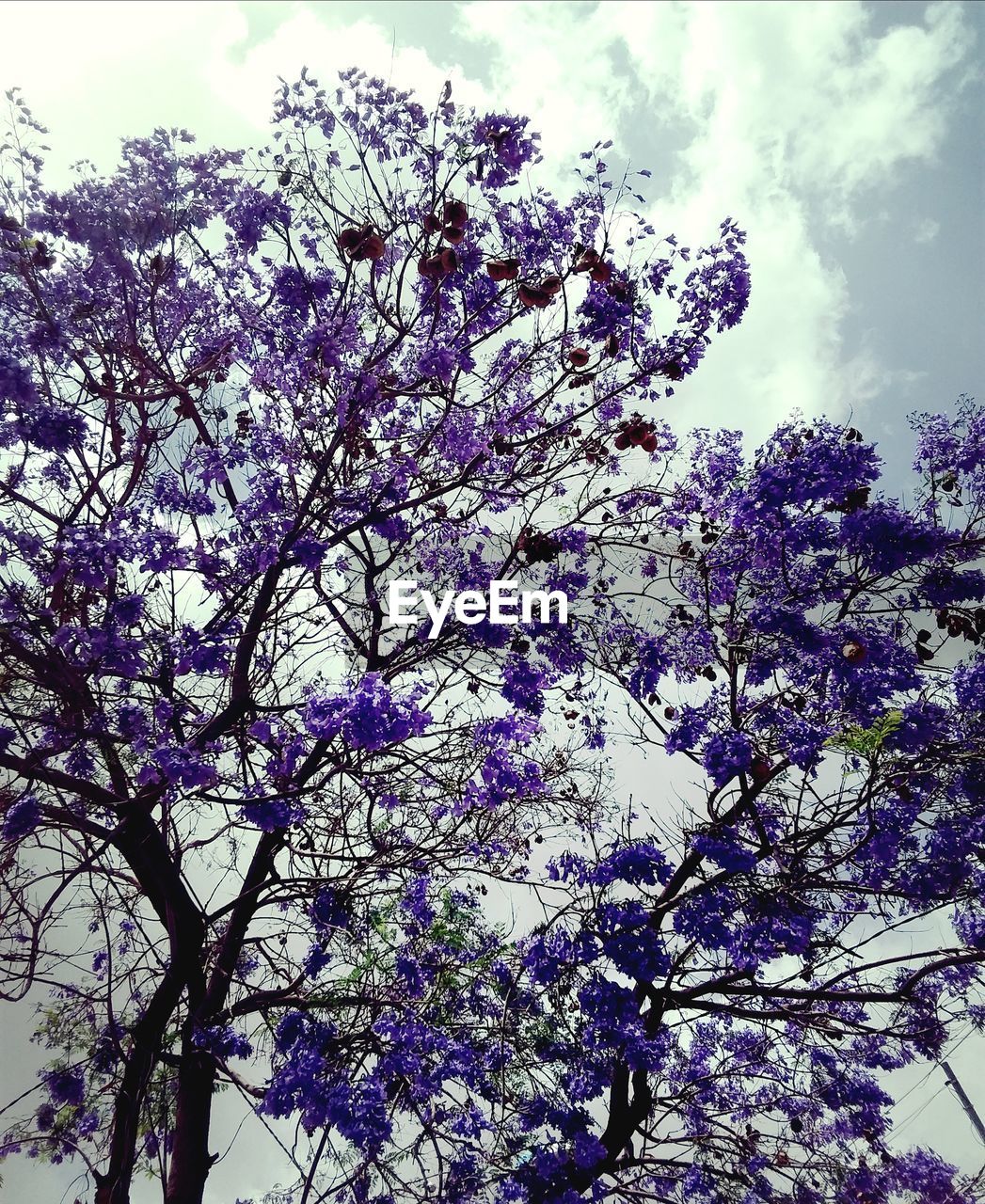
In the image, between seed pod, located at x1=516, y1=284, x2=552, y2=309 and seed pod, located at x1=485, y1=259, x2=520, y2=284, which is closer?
seed pod, located at x1=485, y1=259, x2=520, y2=284

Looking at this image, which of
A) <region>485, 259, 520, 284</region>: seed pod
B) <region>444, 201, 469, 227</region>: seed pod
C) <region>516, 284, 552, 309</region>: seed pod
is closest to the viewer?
<region>485, 259, 520, 284</region>: seed pod

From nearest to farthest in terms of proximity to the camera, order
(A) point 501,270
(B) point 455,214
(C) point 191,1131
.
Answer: (A) point 501,270 → (B) point 455,214 → (C) point 191,1131

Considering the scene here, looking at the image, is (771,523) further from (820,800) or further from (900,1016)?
(900,1016)

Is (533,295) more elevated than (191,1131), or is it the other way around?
(533,295)

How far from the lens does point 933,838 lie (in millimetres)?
5281

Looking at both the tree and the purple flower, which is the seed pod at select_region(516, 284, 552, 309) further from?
the purple flower

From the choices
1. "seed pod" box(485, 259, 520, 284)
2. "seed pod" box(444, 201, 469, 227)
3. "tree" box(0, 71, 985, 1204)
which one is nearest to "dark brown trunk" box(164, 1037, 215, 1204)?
"tree" box(0, 71, 985, 1204)

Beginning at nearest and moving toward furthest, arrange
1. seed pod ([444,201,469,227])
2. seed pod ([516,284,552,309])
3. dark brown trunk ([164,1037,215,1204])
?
seed pod ([516,284,552,309])
seed pod ([444,201,469,227])
dark brown trunk ([164,1037,215,1204])

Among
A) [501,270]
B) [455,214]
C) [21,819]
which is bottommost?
[21,819]

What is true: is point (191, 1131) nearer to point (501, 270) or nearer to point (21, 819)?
point (21, 819)

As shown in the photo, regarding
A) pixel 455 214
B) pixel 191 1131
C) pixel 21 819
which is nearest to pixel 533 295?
pixel 455 214

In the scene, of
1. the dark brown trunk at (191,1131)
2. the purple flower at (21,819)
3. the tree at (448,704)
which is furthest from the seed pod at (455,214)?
the dark brown trunk at (191,1131)

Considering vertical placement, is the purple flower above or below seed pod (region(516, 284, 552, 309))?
below

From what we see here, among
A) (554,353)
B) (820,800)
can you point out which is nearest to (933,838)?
(820,800)
